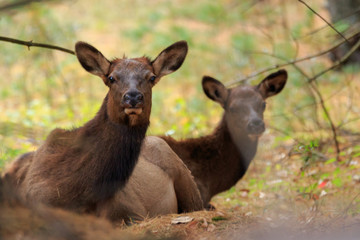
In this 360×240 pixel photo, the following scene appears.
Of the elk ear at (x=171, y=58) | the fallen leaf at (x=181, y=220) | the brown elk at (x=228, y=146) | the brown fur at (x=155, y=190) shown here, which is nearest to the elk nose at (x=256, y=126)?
the brown elk at (x=228, y=146)

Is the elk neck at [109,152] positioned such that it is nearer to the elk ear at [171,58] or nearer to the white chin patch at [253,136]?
the elk ear at [171,58]

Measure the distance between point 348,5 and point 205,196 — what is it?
10141mm

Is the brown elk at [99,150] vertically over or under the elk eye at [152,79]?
under

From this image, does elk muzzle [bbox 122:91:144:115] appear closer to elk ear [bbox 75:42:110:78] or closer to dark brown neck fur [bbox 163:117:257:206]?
elk ear [bbox 75:42:110:78]

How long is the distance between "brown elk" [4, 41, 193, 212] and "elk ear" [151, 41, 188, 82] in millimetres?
414

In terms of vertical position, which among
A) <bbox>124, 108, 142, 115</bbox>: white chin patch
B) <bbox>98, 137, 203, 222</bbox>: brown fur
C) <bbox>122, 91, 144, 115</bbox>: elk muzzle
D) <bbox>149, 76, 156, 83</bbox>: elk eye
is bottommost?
<bbox>98, 137, 203, 222</bbox>: brown fur

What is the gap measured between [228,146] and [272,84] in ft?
5.61

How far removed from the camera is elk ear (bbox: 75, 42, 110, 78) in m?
7.29

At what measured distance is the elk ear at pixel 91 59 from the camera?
729cm

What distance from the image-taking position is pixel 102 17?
880 inches

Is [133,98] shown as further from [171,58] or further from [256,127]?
[256,127]

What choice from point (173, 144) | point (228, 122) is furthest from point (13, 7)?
point (228, 122)

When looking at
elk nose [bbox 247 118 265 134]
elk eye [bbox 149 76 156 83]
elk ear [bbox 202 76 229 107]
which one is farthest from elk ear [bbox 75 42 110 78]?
elk ear [bbox 202 76 229 107]

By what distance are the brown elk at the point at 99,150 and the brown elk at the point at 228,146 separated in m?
2.35
